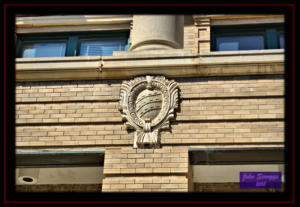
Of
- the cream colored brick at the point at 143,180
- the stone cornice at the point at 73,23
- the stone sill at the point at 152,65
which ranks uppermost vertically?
the stone cornice at the point at 73,23

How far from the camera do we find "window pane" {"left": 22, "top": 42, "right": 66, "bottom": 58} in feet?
56.3

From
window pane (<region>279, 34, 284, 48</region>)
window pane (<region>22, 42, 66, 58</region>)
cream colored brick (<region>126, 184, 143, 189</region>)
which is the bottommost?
cream colored brick (<region>126, 184, 143, 189</region>)

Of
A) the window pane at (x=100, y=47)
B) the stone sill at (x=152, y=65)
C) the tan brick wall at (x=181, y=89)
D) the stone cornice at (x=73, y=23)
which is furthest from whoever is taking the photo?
the stone cornice at (x=73, y=23)

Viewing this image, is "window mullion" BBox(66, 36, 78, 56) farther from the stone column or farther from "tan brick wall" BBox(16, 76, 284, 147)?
the stone column

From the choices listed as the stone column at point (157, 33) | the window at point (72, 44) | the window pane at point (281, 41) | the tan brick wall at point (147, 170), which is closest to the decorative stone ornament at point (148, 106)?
the tan brick wall at point (147, 170)

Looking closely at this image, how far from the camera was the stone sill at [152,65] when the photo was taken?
49.6 ft

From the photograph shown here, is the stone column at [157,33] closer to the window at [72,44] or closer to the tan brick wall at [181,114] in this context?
the window at [72,44]

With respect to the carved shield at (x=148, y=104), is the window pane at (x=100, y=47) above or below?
above

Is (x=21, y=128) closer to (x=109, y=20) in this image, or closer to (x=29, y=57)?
(x=29, y=57)

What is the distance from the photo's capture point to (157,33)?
16.1 m

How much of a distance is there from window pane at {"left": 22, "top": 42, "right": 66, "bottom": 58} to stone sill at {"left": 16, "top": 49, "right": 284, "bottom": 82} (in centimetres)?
124

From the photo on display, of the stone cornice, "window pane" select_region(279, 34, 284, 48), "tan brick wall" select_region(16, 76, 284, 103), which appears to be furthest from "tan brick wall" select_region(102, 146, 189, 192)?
the stone cornice
